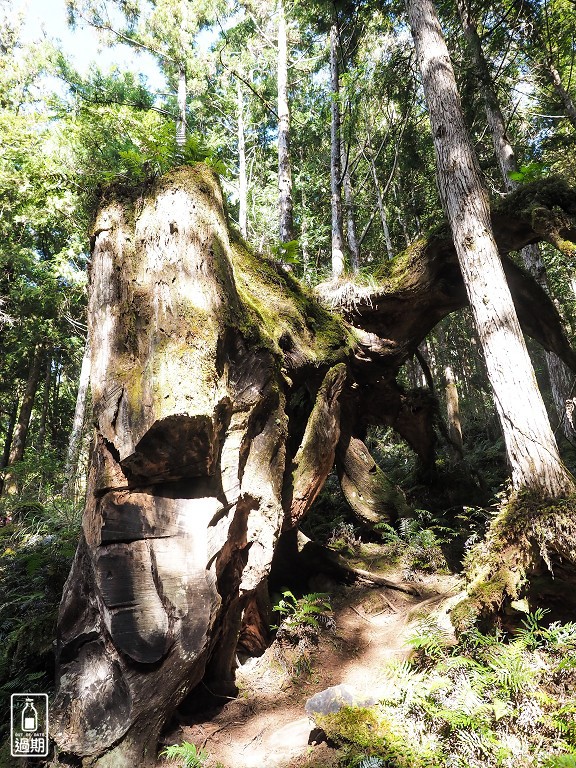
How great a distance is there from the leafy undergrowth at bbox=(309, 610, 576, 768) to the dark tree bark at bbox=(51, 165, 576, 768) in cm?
140

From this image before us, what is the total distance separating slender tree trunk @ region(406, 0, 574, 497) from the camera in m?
4.64

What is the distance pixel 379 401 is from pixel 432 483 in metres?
2.35

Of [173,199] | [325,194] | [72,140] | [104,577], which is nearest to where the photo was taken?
[104,577]

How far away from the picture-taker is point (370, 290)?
7.05 meters

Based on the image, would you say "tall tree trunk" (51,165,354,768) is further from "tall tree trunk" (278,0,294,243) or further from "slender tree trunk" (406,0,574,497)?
"tall tree trunk" (278,0,294,243)

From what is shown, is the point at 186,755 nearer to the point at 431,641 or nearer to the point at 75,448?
the point at 431,641

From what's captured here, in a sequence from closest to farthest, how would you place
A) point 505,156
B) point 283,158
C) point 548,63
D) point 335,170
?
point 505,156, point 283,158, point 335,170, point 548,63

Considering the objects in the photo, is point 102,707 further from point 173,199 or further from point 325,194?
point 325,194

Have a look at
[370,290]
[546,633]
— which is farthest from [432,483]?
[546,633]

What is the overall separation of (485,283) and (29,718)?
6.27m

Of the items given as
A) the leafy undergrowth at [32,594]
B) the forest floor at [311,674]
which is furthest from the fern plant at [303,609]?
the leafy undergrowth at [32,594]

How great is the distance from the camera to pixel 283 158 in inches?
437

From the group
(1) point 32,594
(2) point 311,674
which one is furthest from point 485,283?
(1) point 32,594

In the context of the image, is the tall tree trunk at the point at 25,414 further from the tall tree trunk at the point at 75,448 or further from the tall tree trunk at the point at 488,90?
the tall tree trunk at the point at 488,90
